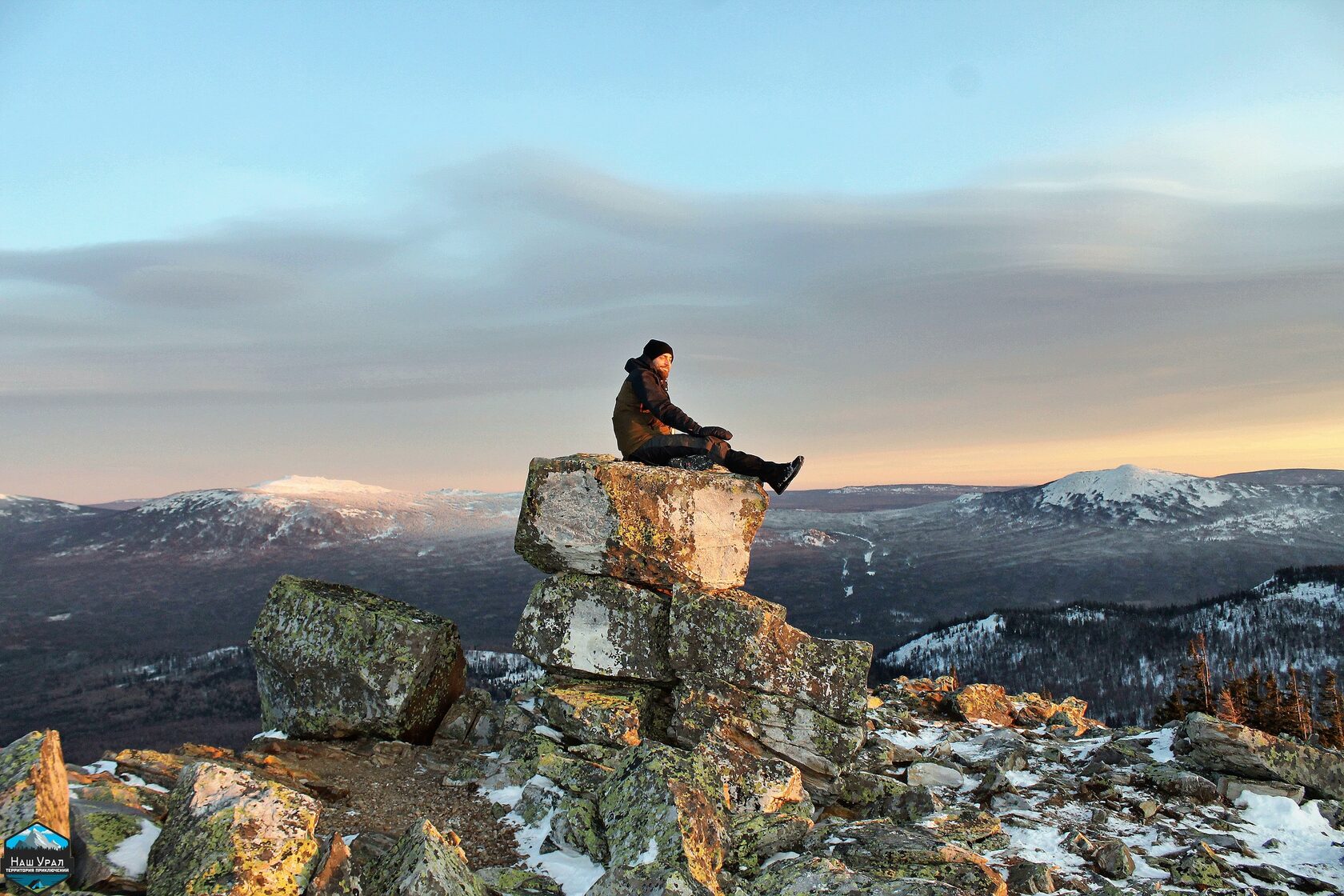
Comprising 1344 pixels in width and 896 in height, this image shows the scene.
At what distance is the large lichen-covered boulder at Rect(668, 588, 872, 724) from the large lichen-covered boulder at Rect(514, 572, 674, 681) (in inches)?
24.9

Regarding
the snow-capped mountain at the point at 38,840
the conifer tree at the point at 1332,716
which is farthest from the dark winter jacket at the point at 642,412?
the conifer tree at the point at 1332,716

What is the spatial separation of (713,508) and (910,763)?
31.4ft

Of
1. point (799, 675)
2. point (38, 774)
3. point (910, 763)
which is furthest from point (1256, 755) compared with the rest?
point (38, 774)

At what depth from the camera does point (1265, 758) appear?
18.8 m

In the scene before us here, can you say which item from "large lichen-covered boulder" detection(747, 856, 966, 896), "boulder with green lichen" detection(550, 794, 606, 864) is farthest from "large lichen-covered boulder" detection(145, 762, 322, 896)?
"large lichen-covered boulder" detection(747, 856, 966, 896)

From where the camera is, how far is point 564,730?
653 inches

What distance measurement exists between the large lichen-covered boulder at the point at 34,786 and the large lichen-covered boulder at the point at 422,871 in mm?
3743

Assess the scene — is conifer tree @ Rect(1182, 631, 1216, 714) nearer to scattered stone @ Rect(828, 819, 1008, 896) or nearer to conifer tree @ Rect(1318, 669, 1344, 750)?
conifer tree @ Rect(1318, 669, 1344, 750)

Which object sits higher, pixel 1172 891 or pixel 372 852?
pixel 372 852

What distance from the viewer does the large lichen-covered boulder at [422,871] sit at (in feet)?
29.4

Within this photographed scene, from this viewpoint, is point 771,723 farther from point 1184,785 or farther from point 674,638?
point 1184,785

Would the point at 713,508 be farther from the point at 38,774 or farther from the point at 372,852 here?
the point at 38,774

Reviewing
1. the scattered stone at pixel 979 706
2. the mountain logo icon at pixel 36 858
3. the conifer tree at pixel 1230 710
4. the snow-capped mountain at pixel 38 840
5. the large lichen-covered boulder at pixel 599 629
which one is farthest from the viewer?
the conifer tree at pixel 1230 710

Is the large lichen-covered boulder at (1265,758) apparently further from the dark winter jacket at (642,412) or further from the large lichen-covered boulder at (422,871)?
the large lichen-covered boulder at (422,871)
